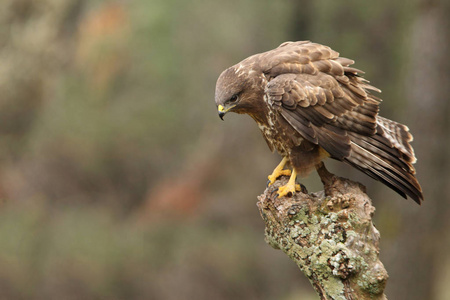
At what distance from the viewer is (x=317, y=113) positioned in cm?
402

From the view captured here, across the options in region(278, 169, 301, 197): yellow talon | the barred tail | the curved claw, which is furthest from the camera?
the curved claw

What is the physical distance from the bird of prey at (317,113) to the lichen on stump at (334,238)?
19cm

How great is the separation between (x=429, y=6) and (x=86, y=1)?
703 centimetres

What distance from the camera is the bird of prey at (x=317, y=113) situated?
12.8 feet

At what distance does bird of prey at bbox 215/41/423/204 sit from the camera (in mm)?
3900

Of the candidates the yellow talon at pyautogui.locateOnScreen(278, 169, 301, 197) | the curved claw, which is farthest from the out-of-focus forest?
the yellow talon at pyautogui.locateOnScreen(278, 169, 301, 197)

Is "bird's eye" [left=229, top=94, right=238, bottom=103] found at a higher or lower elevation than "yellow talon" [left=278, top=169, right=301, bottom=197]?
higher

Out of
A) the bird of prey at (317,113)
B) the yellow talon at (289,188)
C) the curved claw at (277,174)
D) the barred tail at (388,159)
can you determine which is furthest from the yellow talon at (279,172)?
the barred tail at (388,159)

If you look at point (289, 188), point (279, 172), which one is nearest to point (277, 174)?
point (279, 172)

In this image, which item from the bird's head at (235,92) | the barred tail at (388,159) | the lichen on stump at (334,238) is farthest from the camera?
the bird's head at (235,92)

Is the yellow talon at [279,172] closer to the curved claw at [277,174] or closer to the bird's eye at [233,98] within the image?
the curved claw at [277,174]

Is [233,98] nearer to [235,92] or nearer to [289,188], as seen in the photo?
[235,92]

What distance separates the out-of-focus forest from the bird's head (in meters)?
4.57

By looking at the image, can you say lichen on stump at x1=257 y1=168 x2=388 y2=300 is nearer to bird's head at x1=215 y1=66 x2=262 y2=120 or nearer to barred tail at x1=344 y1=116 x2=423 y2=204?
barred tail at x1=344 y1=116 x2=423 y2=204
